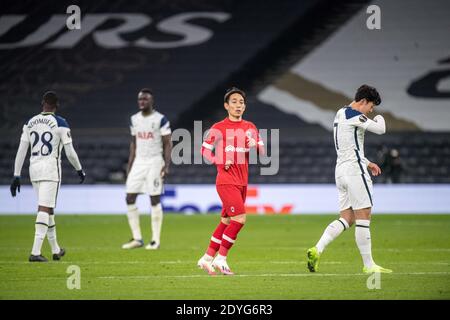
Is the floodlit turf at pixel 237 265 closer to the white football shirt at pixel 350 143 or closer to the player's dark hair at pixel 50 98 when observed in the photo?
the white football shirt at pixel 350 143

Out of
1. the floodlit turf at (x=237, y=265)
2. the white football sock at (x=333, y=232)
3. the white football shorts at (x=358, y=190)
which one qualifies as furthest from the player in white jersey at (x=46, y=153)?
the white football shorts at (x=358, y=190)

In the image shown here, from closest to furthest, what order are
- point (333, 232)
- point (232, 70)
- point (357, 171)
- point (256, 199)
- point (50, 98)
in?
point (357, 171)
point (333, 232)
point (50, 98)
point (256, 199)
point (232, 70)

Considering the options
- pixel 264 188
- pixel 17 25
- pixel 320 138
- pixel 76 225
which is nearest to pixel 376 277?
pixel 76 225

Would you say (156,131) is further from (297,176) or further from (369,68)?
(369,68)

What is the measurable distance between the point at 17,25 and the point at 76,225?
16208 mm

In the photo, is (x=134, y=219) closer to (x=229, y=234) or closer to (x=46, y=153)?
(x=46, y=153)

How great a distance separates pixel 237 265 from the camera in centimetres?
1255

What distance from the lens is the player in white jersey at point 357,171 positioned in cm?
1111

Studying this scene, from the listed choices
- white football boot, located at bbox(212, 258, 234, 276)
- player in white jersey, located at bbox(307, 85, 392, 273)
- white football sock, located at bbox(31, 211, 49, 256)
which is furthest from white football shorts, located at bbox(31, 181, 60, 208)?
player in white jersey, located at bbox(307, 85, 392, 273)

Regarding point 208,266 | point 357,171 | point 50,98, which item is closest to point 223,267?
point 208,266

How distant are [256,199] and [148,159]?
1082 cm

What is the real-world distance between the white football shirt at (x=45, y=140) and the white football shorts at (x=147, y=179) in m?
2.87

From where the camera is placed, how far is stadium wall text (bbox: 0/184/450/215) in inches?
1037

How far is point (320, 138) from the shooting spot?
107ft
